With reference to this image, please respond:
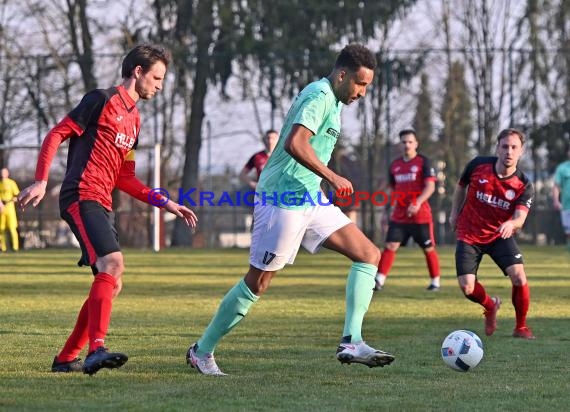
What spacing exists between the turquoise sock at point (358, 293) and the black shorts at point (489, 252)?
286 cm

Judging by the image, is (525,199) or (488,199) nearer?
(525,199)

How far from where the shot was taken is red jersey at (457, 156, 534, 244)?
9766mm

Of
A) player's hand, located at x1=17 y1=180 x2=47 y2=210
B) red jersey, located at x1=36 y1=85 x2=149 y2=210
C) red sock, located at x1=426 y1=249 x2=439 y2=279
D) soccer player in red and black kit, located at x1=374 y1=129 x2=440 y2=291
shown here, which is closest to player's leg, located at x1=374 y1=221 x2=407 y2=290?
soccer player in red and black kit, located at x1=374 y1=129 x2=440 y2=291

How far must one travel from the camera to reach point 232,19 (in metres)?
33.2

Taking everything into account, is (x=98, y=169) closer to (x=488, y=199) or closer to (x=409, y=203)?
(x=488, y=199)

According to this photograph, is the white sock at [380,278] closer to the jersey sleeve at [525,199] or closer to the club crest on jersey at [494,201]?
the club crest on jersey at [494,201]

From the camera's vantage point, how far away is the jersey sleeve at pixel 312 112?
673 centimetres

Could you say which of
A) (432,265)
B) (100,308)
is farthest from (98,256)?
(432,265)

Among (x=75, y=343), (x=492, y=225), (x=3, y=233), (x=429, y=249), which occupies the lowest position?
(x=3, y=233)

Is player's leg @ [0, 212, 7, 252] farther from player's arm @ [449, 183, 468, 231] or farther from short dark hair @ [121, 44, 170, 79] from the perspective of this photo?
short dark hair @ [121, 44, 170, 79]

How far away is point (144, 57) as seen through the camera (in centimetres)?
692

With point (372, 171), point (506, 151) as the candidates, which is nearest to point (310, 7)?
point (372, 171)

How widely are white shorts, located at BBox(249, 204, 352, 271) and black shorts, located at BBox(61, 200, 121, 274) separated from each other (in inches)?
32.0

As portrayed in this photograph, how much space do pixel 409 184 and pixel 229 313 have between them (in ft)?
28.4
